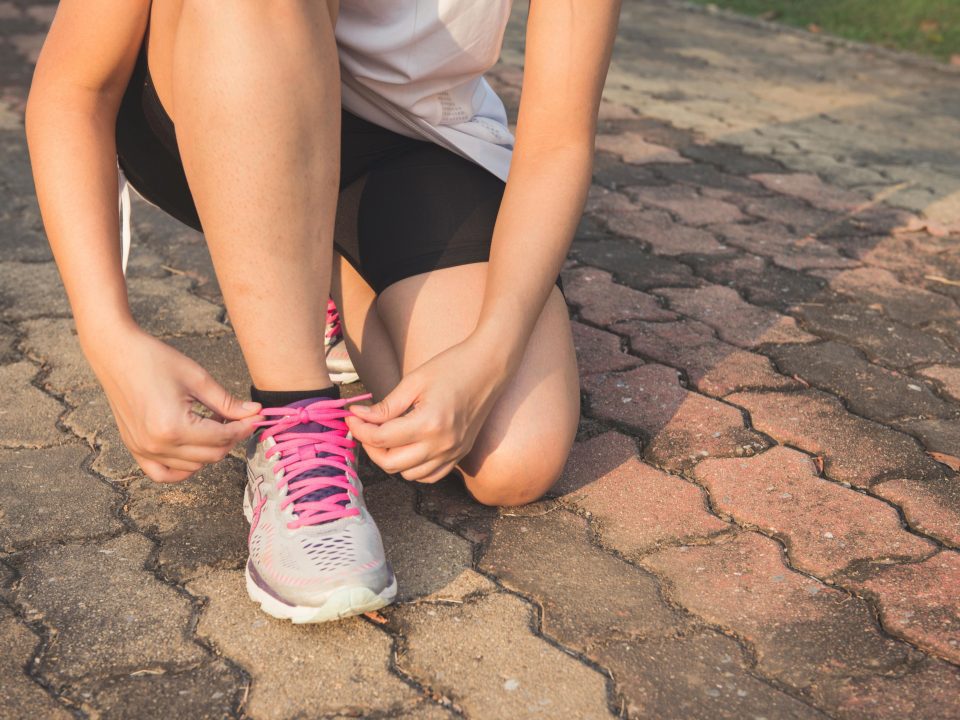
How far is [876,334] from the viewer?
2.35 meters

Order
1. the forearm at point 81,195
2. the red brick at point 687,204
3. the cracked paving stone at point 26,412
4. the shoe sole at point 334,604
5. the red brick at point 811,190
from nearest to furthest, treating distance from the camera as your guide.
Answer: the shoe sole at point 334,604
the forearm at point 81,195
the cracked paving stone at point 26,412
the red brick at point 687,204
the red brick at point 811,190

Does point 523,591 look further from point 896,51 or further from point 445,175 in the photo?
point 896,51

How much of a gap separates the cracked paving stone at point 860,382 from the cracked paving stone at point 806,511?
28cm

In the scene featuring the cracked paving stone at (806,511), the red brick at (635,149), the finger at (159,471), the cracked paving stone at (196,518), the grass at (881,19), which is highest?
the finger at (159,471)

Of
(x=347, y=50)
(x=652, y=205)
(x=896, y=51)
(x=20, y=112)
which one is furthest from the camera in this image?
(x=896, y=51)

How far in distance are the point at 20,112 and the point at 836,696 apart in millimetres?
3265

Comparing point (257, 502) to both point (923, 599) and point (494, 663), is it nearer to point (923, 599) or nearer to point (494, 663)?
point (494, 663)

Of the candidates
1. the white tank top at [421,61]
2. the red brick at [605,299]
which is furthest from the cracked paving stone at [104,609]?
the red brick at [605,299]

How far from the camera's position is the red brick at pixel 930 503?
1661mm

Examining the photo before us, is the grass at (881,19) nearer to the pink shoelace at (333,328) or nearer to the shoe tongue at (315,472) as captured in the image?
the pink shoelace at (333,328)

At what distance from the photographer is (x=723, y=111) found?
4.30 metres

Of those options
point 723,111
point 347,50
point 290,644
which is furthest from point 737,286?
point 723,111

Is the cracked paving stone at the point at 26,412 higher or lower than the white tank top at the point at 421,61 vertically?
lower

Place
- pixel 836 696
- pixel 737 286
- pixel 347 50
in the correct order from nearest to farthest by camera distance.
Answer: pixel 836 696, pixel 347 50, pixel 737 286
